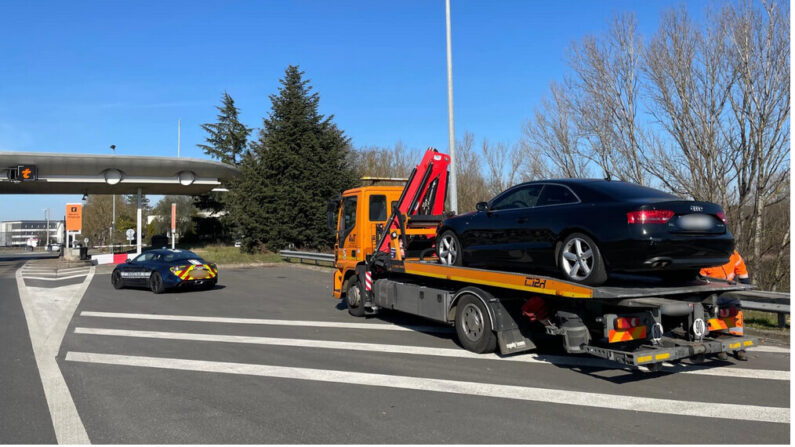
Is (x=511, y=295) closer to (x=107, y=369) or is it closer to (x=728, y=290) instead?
(x=728, y=290)

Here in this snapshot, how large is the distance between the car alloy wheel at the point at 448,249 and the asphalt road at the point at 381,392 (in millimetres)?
1195

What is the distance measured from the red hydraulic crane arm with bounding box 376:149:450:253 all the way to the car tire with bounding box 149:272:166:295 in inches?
302

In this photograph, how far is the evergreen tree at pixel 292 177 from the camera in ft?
107

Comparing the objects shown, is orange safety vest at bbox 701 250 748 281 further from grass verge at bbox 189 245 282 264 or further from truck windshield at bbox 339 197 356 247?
grass verge at bbox 189 245 282 264

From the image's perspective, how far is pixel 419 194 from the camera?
10320mm

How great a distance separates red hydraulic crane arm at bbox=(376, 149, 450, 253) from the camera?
33.4 ft

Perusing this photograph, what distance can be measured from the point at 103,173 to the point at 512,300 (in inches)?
1244

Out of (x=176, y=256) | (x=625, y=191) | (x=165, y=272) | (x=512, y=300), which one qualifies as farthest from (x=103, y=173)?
(x=625, y=191)

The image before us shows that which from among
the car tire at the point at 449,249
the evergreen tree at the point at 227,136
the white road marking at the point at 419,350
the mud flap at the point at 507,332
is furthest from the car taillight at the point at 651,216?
the evergreen tree at the point at 227,136

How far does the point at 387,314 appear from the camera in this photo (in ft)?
37.3

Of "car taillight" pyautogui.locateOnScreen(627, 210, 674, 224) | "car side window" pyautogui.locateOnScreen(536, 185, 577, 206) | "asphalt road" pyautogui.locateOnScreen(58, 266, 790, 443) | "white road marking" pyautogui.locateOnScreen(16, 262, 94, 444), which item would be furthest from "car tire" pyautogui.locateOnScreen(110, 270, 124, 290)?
"car taillight" pyautogui.locateOnScreen(627, 210, 674, 224)

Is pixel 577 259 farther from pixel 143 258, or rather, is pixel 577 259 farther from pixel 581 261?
pixel 143 258

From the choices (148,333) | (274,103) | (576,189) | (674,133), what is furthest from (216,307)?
(274,103)

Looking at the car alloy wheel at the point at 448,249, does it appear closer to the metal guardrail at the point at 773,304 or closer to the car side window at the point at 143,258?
the metal guardrail at the point at 773,304
